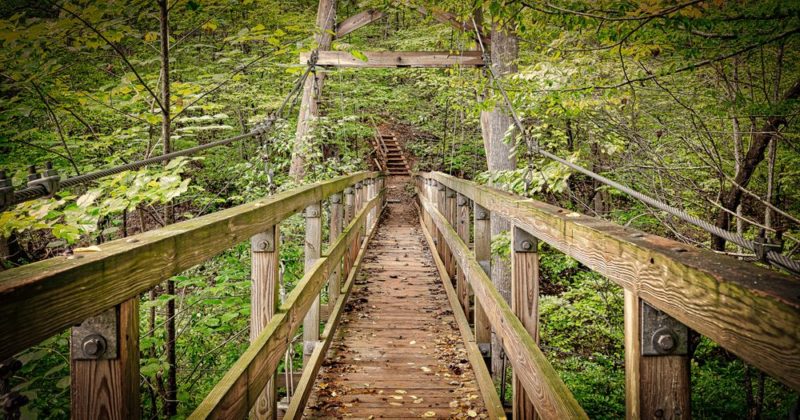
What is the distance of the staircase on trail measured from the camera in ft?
73.4

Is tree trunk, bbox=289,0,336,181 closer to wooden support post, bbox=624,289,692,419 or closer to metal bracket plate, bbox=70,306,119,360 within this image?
metal bracket plate, bbox=70,306,119,360

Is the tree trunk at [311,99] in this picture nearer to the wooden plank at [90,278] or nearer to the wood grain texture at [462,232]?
the wood grain texture at [462,232]

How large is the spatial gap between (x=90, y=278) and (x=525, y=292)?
176 centimetres

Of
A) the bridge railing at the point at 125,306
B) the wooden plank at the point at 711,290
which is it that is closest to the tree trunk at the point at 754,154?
the wooden plank at the point at 711,290

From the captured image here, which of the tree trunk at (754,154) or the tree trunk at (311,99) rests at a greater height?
the tree trunk at (311,99)

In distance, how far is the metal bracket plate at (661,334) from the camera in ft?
3.63

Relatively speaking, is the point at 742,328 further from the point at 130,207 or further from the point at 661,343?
the point at 130,207

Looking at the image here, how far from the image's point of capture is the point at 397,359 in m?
3.63

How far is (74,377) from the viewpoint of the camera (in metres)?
0.92

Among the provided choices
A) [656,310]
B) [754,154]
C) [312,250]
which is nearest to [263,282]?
[312,250]

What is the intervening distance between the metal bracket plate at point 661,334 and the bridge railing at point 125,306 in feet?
4.21

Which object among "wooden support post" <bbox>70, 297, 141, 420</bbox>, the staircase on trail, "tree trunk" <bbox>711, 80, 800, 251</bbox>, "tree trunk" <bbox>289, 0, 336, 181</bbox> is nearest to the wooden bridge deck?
"wooden support post" <bbox>70, 297, 141, 420</bbox>

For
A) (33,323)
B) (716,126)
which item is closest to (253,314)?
(33,323)

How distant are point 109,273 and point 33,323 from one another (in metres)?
0.19
